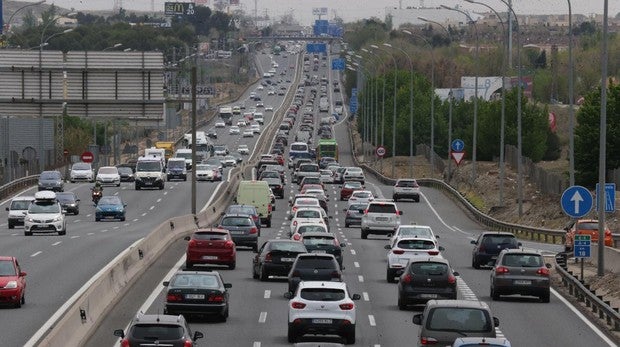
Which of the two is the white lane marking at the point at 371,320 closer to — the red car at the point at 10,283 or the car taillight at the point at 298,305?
the car taillight at the point at 298,305

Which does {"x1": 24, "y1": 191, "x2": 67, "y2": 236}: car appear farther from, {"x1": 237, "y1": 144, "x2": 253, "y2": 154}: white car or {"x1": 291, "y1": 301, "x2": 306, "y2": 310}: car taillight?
{"x1": 237, "y1": 144, "x2": 253, "y2": 154}: white car

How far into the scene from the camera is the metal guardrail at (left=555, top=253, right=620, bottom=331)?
34375 mm

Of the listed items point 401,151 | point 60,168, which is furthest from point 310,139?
point 60,168

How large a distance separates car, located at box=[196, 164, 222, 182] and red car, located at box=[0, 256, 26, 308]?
2912 inches

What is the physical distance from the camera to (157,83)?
241ft

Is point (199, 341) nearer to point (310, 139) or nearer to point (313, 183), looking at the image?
point (313, 183)

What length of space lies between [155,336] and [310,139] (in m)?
168

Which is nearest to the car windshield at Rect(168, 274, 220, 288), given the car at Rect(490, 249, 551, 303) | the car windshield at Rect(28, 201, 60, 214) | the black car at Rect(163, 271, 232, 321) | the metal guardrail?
the black car at Rect(163, 271, 232, 321)

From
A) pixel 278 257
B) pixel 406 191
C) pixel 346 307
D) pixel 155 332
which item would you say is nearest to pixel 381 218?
pixel 278 257

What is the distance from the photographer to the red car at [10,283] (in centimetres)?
3547

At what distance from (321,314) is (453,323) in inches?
197

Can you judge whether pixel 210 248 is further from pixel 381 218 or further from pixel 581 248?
pixel 381 218

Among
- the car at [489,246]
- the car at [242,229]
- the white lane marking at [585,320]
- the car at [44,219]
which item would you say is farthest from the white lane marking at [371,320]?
the car at [44,219]

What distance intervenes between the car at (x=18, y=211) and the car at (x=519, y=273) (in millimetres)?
38182
